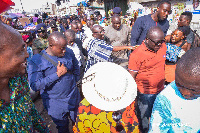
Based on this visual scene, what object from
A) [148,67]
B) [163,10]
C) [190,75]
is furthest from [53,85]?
[163,10]

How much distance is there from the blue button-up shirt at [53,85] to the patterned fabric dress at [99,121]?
0.64m

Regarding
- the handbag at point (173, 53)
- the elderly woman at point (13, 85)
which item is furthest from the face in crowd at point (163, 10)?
the elderly woman at point (13, 85)

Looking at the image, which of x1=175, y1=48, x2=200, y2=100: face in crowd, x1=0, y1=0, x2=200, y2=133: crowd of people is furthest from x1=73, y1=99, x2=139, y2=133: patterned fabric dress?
x1=175, y1=48, x2=200, y2=100: face in crowd

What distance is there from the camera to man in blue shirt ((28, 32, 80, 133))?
1.96 metres

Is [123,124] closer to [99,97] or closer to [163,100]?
[99,97]

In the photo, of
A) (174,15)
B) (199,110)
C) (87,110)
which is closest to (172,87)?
(199,110)

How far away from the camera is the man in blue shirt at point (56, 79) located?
1.96m

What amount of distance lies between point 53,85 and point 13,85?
993 millimetres

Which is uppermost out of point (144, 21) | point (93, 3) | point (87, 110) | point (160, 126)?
point (93, 3)

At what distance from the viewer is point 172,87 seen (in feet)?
3.79

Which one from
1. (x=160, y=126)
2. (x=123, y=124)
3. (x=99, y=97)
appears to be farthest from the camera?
(x=123, y=124)

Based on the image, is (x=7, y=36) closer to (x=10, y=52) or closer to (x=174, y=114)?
(x=10, y=52)

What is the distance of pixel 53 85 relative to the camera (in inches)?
81.7

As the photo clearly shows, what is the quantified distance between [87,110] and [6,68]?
40.8 inches
